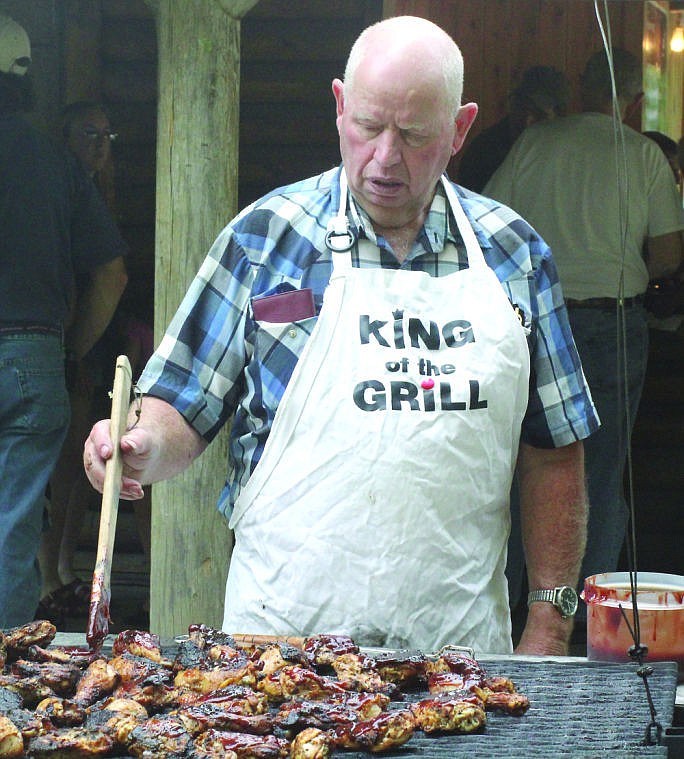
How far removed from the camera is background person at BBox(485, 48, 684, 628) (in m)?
5.23

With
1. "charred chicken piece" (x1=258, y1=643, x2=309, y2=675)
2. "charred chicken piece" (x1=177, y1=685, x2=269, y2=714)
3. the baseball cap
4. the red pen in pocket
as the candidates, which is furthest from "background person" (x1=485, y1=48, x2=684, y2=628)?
"charred chicken piece" (x1=177, y1=685, x2=269, y2=714)

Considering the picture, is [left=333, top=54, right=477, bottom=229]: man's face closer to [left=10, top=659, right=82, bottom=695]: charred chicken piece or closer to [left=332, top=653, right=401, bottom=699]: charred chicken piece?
[left=332, top=653, right=401, bottom=699]: charred chicken piece

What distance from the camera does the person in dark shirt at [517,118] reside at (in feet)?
19.2

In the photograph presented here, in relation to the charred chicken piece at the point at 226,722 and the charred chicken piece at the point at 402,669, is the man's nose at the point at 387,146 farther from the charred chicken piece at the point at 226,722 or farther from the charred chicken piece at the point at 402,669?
the charred chicken piece at the point at 226,722

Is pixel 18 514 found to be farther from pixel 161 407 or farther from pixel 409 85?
pixel 409 85

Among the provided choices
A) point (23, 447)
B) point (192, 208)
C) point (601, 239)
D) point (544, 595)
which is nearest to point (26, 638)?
point (544, 595)

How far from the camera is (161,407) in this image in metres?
2.80

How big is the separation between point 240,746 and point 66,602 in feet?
13.3

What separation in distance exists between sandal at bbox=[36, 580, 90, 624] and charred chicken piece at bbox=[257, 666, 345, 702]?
375cm

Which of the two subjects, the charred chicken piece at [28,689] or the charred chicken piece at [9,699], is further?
the charred chicken piece at [28,689]

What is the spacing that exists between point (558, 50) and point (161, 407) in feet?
15.6

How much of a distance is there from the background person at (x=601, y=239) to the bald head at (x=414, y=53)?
2.53m

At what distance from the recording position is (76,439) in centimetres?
626

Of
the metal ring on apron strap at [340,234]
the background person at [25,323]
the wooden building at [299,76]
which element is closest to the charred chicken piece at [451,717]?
the metal ring on apron strap at [340,234]
